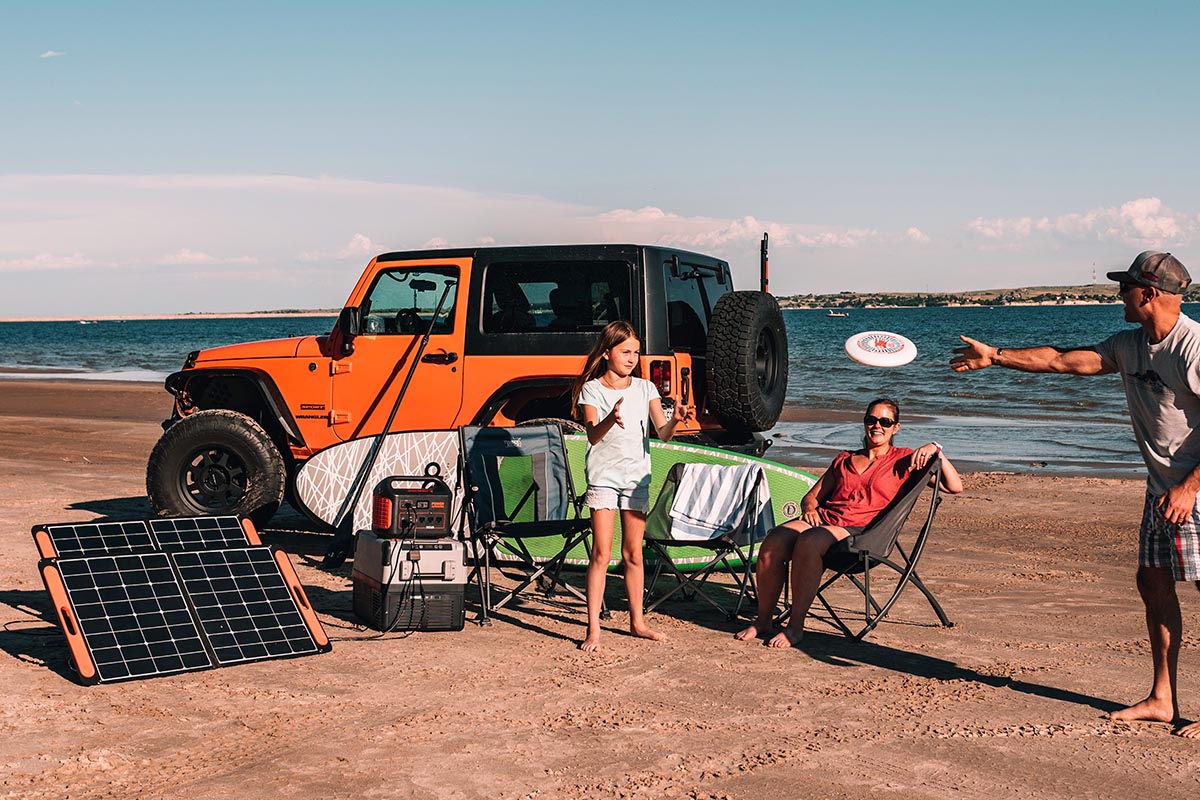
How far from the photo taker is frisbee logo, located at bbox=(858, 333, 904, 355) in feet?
24.6

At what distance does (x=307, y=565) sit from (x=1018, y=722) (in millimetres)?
5069

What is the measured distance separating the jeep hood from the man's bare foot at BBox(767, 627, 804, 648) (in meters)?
4.47

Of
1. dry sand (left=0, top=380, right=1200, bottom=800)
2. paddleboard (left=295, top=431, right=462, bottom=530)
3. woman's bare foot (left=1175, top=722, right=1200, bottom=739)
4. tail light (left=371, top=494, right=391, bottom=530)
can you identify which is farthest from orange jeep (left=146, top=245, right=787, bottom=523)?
woman's bare foot (left=1175, top=722, right=1200, bottom=739)

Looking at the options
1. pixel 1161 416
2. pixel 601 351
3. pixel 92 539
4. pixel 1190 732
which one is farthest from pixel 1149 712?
pixel 92 539

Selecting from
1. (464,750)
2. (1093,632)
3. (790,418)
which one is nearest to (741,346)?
(1093,632)

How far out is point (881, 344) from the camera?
7633 mm

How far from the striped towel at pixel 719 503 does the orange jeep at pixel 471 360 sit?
32.8 inches

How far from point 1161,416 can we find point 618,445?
2.61 m

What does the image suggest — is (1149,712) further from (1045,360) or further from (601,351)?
(601,351)

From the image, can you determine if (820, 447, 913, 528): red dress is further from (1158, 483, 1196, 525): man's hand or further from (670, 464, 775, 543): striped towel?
(1158, 483, 1196, 525): man's hand

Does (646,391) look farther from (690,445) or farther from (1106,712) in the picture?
(1106,712)

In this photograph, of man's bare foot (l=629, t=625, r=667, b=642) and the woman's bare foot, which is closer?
the woman's bare foot

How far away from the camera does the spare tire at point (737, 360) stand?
8.23 meters

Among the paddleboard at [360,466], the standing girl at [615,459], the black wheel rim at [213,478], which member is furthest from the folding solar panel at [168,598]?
the black wheel rim at [213,478]
